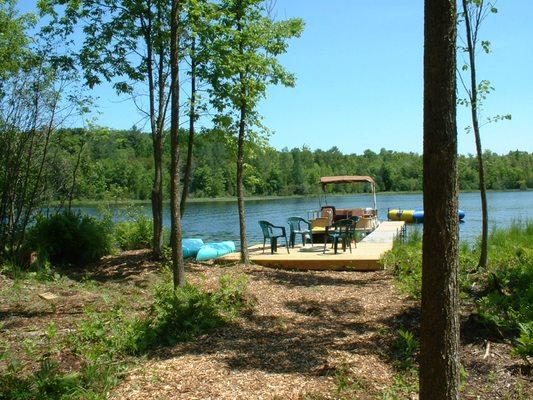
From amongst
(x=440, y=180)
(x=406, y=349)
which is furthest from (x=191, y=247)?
(x=440, y=180)

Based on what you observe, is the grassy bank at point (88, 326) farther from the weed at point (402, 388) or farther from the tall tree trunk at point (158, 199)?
the weed at point (402, 388)

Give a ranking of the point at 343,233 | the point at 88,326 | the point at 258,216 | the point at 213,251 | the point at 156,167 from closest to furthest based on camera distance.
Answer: the point at 88,326 < the point at 156,167 < the point at 343,233 < the point at 213,251 < the point at 258,216

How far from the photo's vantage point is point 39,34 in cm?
995

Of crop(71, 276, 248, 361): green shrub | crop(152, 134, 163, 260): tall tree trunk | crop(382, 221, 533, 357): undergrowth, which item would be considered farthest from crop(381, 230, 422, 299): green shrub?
crop(152, 134, 163, 260): tall tree trunk

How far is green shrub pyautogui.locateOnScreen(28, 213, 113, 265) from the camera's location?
33.4ft

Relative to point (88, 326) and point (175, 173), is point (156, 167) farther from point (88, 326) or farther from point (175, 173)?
point (88, 326)

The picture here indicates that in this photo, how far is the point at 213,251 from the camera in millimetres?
11742

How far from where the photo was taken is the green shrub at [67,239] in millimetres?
10180

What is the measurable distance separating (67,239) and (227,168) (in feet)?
12.2

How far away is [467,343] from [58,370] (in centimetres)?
367

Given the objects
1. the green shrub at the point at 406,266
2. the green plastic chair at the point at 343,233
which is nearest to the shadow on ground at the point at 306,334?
the green shrub at the point at 406,266

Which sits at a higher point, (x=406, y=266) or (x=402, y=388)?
(x=406, y=266)

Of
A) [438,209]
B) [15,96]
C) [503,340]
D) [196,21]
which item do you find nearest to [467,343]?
[503,340]

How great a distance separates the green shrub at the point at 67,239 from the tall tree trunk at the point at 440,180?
28.1ft
